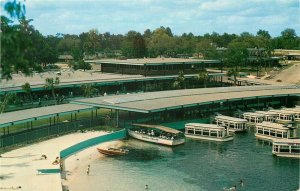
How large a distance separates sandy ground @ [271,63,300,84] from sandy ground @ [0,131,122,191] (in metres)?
89.2

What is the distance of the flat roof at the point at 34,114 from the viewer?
6875 cm

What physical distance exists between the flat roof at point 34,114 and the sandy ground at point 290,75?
284ft

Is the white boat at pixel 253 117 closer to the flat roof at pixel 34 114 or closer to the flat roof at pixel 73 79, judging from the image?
the flat roof at pixel 34 114

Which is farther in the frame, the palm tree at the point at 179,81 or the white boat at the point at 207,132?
the palm tree at the point at 179,81

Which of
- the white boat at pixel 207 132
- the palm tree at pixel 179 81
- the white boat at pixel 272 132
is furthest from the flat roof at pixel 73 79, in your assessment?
the white boat at pixel 272 132

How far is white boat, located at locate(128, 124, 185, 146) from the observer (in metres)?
75.8

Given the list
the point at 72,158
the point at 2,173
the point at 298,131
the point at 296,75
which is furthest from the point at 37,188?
the point at 296,75

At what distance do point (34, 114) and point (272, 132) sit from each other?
39.7 meters

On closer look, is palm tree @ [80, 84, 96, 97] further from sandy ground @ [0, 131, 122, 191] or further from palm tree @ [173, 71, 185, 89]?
sandy ground @ [0, 131, 122, 191]

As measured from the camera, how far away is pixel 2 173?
52.8 m

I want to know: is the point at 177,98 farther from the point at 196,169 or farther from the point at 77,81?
the point at 77,81

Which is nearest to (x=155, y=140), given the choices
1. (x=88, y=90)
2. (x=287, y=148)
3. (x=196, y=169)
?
(x=196, y=169)

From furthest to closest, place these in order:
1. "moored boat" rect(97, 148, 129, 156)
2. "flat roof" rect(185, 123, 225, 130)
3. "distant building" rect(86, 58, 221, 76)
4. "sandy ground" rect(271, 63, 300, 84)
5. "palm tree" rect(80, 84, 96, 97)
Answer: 1. "sandy ground" rect(271, 63, 300, 84)
2. "distant building" rect(86, 58, 221, 76)
3. "palm tree" rect(80, 84, 96, 97)
4. "flat roof" rect(185, 123, 225, 130)
5. "moored boat" rect(97, 148, 129, 156)

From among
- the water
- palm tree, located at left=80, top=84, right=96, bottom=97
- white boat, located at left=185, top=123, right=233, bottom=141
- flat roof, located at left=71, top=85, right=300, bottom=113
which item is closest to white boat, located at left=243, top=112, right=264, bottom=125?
flat roof, located at left=71, top=85, right=300, bottom=113
